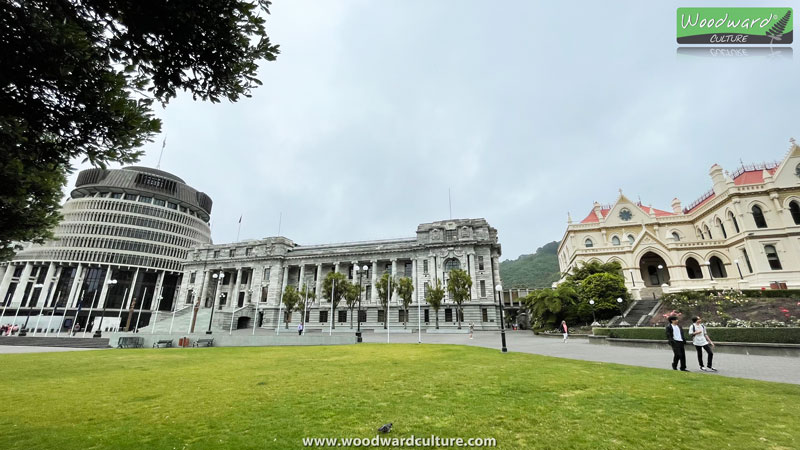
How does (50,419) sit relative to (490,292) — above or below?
below

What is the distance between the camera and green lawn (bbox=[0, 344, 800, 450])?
5.21m

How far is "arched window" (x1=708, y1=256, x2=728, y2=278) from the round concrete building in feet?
335

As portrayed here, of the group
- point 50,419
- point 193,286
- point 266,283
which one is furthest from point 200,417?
point 193,286

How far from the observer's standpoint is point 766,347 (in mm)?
15812

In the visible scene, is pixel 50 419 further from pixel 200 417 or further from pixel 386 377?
pixel 386 377

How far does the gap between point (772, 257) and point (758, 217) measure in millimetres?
5093

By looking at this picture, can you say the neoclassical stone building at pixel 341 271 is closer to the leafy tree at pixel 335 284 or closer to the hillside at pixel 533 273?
the leafy tree at pixel 335 284

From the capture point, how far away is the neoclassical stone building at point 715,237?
123ft

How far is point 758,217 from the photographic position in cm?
3941

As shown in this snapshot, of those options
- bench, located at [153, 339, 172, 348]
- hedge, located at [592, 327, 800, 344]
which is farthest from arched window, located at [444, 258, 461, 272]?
bench, located at [153, 339, 172, 348]

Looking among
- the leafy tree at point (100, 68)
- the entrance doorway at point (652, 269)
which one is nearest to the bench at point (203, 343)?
the leafy tree at point (100, 68)

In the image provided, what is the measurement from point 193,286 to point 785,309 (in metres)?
88.4

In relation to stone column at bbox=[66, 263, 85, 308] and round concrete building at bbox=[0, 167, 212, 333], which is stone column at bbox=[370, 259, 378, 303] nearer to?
round concrete building at bbox=[0, 167, 212, 333]

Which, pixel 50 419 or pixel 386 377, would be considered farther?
pixel 386 377
